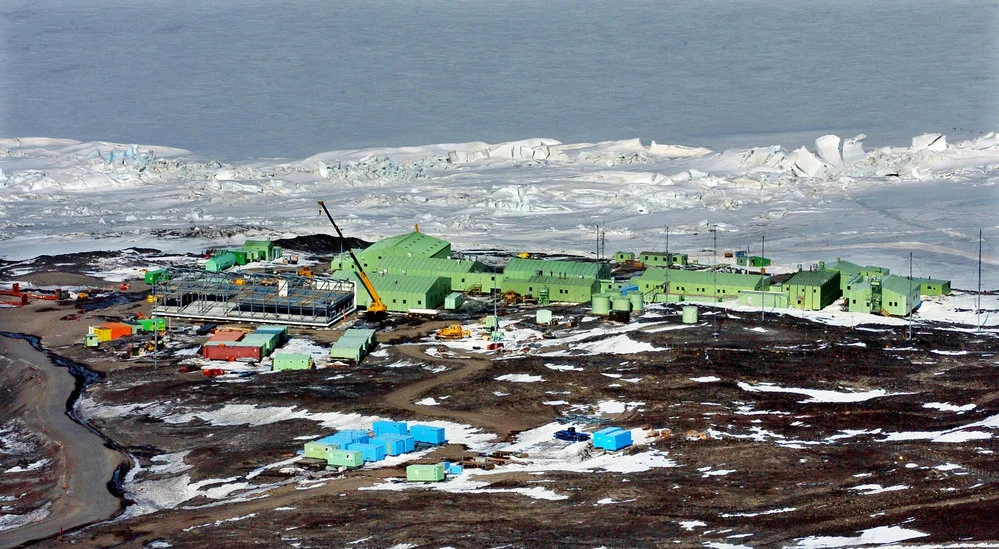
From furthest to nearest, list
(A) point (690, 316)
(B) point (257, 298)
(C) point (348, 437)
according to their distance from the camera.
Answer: (B) point (257, 298) < (A) point (690, 316) < (C) point (348, 437)

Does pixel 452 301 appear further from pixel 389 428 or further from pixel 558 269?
pixel 389 428

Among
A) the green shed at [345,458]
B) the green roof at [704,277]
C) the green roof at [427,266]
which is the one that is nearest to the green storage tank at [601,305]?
the green roof at [704,277]

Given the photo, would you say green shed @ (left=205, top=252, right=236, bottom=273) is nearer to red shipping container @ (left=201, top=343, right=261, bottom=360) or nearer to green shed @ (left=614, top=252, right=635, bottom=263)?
red shipping container @ (left=201, top=343, right=261, bottom=360)

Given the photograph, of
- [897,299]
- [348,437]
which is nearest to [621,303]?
[897,299]

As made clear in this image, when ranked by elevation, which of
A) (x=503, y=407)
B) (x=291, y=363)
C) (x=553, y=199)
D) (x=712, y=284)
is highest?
(x=553, y=199)

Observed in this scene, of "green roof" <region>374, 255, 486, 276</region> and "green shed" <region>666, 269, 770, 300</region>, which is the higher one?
"green roof" <region>374, 255, 486, 276</region>

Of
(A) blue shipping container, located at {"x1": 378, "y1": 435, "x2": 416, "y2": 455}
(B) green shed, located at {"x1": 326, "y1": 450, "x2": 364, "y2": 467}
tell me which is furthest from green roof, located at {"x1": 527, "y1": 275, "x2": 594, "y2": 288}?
(B) green shed, located at {"x1": 326, "y1": 450, "x2": 364, "y2": 467}
